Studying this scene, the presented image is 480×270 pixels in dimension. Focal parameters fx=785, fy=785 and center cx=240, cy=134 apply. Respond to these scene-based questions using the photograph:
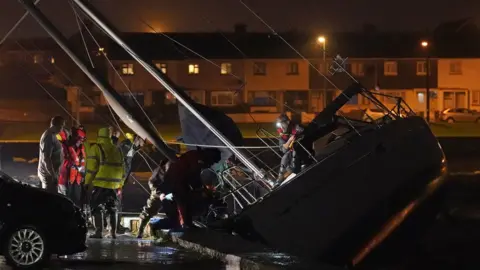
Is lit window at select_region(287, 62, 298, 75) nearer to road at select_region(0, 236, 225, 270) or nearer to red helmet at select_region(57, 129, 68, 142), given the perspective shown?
red helmet at select_region(57, 129, 68, 142)

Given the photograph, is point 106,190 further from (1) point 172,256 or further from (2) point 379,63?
(2) point 379,63

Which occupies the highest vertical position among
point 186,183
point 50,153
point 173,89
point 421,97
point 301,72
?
point 301,72

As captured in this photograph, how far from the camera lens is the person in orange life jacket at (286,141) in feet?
41.1

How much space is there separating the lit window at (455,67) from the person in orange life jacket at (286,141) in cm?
5654

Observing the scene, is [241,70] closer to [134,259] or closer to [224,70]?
[224,70]

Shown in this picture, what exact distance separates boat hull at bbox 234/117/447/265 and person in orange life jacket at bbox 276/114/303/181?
1449mm

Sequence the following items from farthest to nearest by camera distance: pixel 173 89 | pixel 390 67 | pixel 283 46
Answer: pixel 390 67, pixel 283 46, pixel 173 89

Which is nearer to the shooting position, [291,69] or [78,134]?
[78,134]

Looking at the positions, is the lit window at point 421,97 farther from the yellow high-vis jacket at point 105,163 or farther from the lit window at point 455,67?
the yellow high-vis jacket at point 105,163

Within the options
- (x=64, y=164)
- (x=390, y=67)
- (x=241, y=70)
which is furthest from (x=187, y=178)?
(x=390, y=67)

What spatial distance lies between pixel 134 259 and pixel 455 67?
2422 inches

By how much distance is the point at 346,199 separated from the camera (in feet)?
35.5

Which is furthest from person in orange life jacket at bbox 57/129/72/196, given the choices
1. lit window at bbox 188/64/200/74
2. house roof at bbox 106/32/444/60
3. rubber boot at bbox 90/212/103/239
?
lit window at bbox 188/64/200/74

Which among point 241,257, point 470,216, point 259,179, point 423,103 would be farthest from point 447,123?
point 241,257
